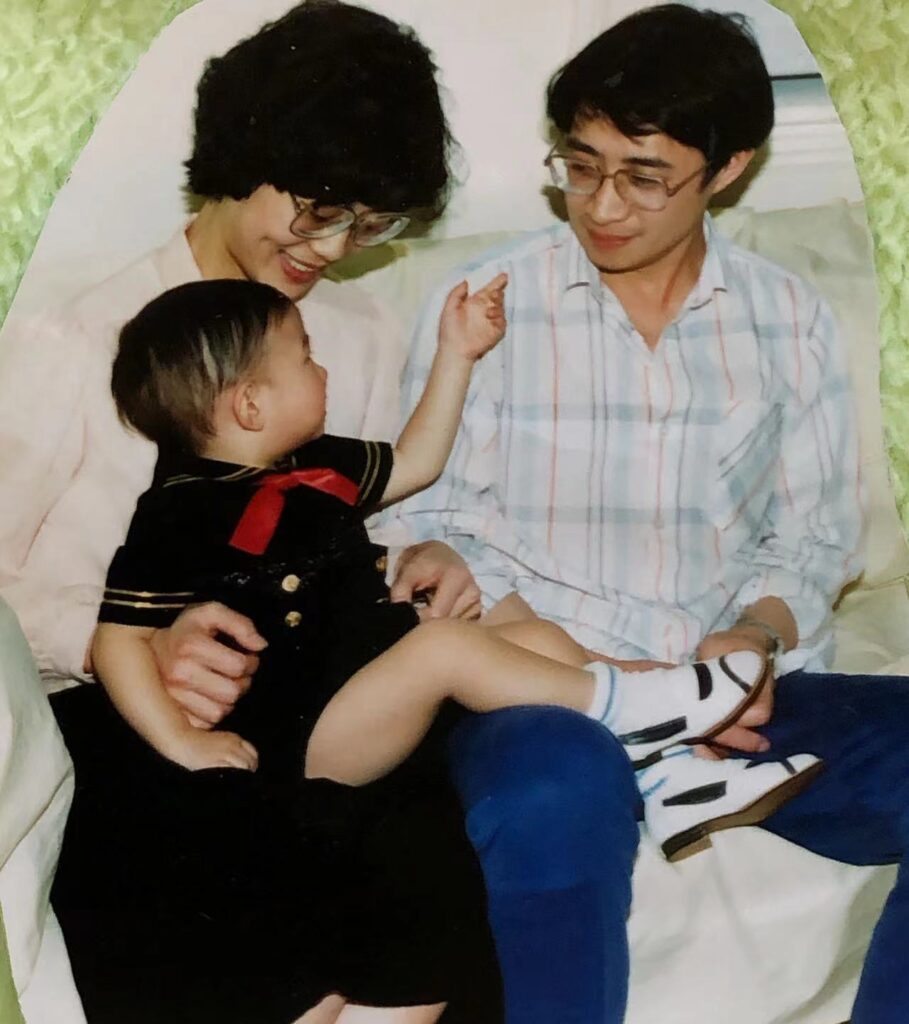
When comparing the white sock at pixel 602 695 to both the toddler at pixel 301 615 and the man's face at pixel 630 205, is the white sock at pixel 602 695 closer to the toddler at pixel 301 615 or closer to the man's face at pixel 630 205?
the toddler at pixel 301 615

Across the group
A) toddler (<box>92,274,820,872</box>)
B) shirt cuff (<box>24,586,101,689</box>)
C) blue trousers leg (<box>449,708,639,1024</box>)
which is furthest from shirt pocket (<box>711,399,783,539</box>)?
shirt cuff (<box>24,586,101,689</box>)

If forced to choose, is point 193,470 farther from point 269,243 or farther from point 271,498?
point 269,243

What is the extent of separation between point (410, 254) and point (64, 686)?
1.33 ft

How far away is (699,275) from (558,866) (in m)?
0.47

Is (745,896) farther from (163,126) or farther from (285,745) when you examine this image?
(163,126)

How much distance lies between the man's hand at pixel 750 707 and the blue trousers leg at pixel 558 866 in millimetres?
99

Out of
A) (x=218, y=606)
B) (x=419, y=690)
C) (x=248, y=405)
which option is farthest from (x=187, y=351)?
(x=419, y=690)

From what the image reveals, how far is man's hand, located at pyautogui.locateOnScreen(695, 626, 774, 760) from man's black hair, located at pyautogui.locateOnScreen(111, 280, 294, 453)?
404 mm

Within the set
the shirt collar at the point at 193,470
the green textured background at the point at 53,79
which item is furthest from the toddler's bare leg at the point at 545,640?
the green textured background at the point at 53,79

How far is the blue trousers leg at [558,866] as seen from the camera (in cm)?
74

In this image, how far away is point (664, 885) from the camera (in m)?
0.83

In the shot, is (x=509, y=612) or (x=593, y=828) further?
(x=509, y=612)

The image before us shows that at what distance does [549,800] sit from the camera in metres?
0.77

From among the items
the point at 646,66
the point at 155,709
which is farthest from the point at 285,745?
the point at 646,66
